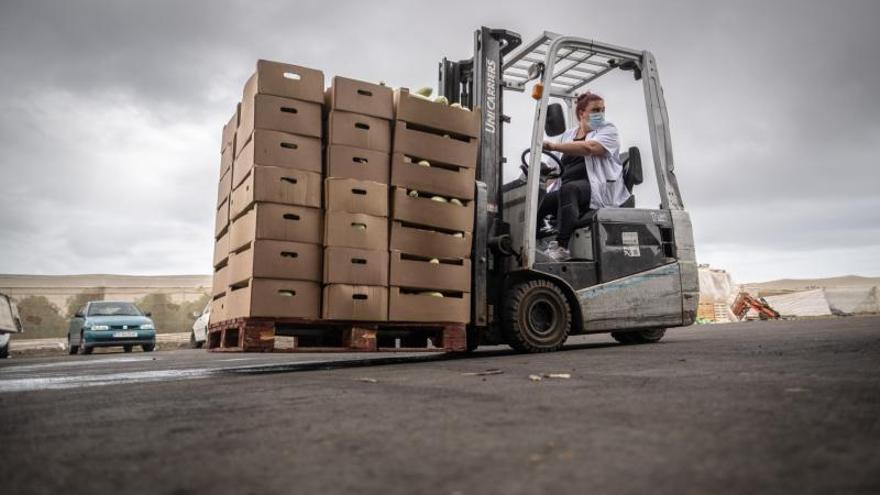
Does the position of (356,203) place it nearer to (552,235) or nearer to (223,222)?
(223,222)

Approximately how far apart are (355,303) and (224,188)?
209 centimetres

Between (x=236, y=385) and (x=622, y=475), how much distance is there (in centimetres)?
319

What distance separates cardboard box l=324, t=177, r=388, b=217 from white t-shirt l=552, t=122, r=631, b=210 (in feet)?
8.13

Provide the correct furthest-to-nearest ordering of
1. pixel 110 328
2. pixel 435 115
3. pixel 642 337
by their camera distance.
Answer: pixel 110 328, pixel 642 337, pixel 435 115

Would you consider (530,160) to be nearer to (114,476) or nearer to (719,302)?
(114,476)

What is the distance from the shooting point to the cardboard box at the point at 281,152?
5121 millimetres

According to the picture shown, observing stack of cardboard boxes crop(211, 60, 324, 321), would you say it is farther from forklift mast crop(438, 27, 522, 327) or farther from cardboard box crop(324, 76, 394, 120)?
forklift mast crop(438, 27, 522, 327)

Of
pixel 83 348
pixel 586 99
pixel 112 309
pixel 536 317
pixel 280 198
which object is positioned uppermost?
pixel 586 99

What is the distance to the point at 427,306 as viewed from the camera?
5.64 meters

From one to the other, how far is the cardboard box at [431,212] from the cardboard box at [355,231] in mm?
198

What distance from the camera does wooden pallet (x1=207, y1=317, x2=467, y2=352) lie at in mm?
4961

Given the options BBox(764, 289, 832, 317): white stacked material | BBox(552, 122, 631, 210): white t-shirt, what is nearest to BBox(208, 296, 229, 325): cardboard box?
BBox(552, 122, 631, 210): white t-shirt

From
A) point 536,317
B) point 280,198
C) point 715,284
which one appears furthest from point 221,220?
point 715,284

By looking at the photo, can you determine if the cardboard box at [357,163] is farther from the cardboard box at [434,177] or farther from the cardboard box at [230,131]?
the cardboard box at [230,131]
